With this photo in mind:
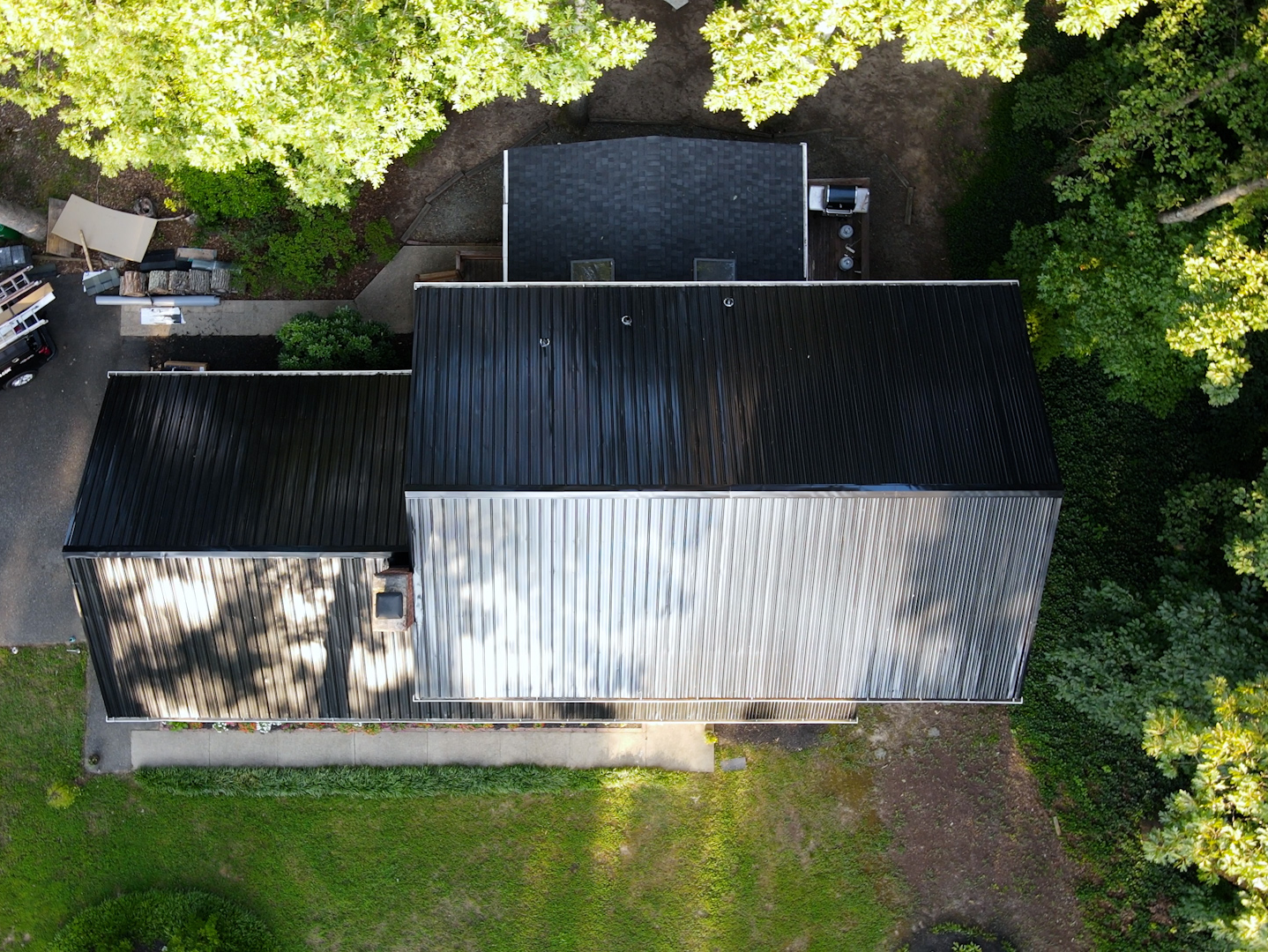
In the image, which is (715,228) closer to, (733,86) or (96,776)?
(733,86)

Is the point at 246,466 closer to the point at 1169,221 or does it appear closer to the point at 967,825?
the point at 967,825

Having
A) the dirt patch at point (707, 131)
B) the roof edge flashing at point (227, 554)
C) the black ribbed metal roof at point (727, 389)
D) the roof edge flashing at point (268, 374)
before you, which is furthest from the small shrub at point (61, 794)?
the dirt patch at point (707, 131)

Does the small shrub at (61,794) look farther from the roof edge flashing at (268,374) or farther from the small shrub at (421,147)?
the small shrub at (421,147)

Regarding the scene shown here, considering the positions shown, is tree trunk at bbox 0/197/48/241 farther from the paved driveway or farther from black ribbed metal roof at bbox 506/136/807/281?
black ribbed metal roof at bbox 506/136/807/281

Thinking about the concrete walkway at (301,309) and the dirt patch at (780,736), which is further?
the dirt patch at (780,736)

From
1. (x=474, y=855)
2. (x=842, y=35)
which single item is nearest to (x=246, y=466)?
(x=474, y=855)
